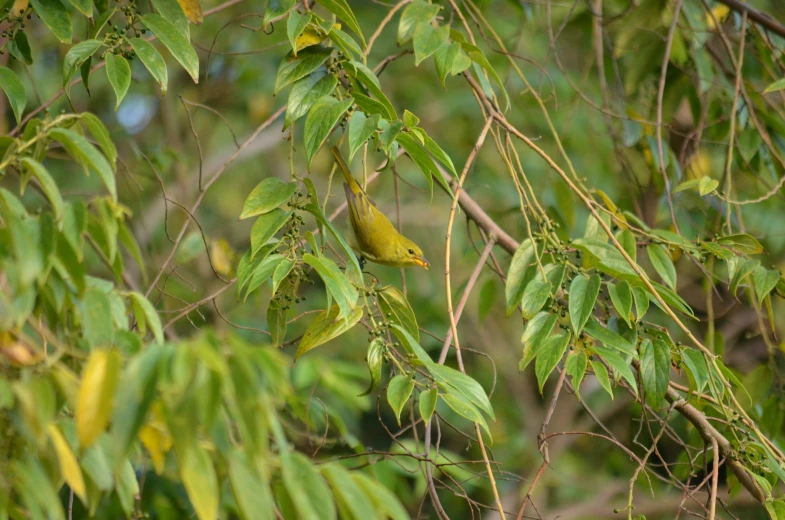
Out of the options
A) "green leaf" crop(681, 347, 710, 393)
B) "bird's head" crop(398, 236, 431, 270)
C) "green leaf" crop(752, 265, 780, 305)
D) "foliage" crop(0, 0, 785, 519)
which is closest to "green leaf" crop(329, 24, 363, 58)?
"foliage" crop(0, 0, 785, 519)

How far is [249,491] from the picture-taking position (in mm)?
1001

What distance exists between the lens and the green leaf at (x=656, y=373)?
1.88 m

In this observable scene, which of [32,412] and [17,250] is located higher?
[17,250]

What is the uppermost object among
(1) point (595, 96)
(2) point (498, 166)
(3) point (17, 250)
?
(3) point (17, 250)

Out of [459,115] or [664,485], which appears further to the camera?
[459,115]

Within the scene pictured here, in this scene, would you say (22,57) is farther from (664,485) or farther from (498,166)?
(498,166)

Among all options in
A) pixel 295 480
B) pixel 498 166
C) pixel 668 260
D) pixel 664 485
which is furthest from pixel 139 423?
pixel 498 166

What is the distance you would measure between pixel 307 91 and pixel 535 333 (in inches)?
33.7

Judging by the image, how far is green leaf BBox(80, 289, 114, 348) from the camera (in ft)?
3.87

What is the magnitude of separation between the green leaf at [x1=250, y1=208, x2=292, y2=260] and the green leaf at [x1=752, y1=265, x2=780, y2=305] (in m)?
1.32

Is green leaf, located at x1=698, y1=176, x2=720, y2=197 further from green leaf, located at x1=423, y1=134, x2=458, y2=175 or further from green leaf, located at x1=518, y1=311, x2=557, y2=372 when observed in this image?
green leaf, located at x1=423, y1=134, x2=458, y2=175

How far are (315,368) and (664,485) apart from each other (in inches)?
105

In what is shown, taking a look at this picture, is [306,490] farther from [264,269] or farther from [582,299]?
[582,299]

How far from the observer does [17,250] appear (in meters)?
1.03
